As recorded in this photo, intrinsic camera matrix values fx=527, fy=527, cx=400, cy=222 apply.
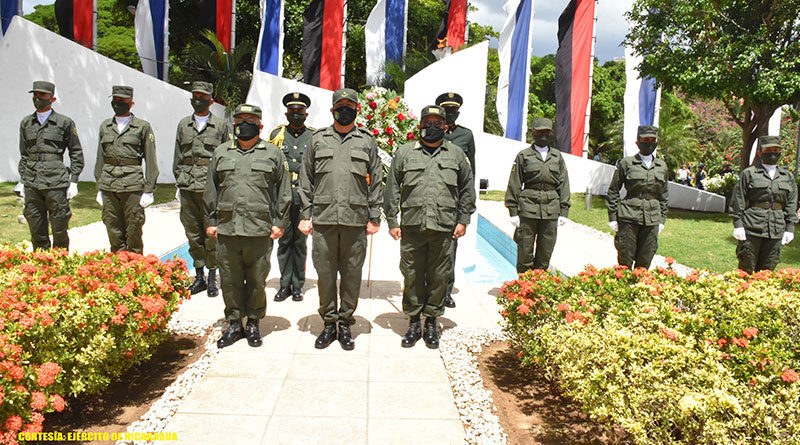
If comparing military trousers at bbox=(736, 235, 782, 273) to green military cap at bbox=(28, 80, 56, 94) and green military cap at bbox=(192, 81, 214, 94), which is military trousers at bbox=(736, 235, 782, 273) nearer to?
green military cap at bbox=(192, 81, 214, 94)

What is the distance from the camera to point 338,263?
4.61 m

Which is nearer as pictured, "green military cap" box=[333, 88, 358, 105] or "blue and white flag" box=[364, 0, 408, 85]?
"green military cap" box=[333, 88, 358, 105]

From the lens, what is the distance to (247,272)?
14.8 ft

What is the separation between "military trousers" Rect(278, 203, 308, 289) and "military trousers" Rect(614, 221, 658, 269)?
3.61 metres

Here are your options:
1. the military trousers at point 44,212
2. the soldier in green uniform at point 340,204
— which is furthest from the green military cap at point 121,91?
the soldier in green uniform at point 340,204

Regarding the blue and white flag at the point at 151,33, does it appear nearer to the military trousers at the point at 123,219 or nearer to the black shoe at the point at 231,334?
the military trousers at the point at 123,219

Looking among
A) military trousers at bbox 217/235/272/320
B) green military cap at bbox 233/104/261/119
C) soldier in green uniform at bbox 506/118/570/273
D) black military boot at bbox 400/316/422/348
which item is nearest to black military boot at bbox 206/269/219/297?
military trousers at bbox 217/235/272/320

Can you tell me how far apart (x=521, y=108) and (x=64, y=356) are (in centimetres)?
1793

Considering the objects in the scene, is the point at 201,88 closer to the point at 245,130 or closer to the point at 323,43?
the point at 245,130

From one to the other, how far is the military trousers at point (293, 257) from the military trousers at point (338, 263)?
1385 mm

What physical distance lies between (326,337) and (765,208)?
5050 millimetres

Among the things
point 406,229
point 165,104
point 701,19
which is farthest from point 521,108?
point 406,229

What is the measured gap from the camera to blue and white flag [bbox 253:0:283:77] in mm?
16609

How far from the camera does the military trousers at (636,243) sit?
5945 mm
